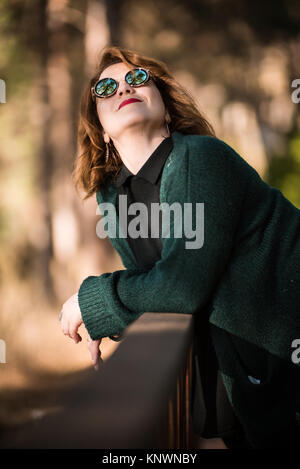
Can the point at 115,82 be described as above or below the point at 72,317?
above

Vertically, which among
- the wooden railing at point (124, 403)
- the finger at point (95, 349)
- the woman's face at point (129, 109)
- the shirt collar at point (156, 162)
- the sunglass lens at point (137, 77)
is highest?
the sunglass lens at point (137, 77)

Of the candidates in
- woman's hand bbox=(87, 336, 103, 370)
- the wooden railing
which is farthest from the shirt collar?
the wooden railing

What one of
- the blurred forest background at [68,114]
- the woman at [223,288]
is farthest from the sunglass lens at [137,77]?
the blurred forest background at [68,114]

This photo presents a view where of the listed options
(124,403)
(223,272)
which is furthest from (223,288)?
(124,403)

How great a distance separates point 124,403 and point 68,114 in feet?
38.2

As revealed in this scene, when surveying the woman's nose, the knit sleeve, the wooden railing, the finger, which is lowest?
the finger

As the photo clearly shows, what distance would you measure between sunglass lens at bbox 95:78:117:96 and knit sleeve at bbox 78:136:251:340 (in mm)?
556

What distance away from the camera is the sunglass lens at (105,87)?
214 centimetres

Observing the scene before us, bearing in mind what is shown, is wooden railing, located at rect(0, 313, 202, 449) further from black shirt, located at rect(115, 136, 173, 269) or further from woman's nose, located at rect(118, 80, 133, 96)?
woman's nose, located at rect(118, 80, 133, 96)

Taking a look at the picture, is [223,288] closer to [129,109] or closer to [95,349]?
[95,349]

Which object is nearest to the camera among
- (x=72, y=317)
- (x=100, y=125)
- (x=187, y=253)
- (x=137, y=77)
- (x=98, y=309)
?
(x=187, y=253)

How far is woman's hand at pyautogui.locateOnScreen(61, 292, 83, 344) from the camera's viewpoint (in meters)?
1.87

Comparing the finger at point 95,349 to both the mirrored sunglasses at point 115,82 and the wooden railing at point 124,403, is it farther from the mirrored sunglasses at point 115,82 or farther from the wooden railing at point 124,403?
the mirrored sunglasses at point 115,82

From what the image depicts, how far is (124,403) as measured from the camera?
0.91 meters
